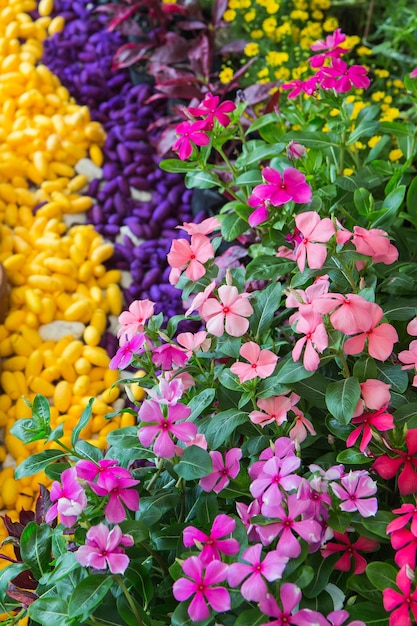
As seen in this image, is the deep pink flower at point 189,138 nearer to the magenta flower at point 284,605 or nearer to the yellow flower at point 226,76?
the magenta flower at point 284,605

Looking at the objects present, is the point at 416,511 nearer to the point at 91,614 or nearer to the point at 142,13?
the point at 91,614

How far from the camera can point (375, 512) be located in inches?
25.5

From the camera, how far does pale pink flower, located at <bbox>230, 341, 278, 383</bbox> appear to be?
2.42 feet

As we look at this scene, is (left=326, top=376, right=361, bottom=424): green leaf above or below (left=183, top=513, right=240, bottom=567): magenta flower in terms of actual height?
above

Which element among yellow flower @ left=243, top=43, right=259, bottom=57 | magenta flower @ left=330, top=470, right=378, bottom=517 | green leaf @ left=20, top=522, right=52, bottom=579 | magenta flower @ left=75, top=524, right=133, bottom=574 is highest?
yellow flower @ left=243, top=43, right=259, bottom=57

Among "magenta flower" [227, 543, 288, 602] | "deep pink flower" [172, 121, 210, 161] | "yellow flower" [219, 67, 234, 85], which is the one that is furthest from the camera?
"yellow flower" [219, 67, 234, 85]

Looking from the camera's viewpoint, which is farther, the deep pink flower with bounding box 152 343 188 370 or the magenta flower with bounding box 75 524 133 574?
the deep pink flower with bounding box 152 343 188 370

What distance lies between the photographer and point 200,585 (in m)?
0.58

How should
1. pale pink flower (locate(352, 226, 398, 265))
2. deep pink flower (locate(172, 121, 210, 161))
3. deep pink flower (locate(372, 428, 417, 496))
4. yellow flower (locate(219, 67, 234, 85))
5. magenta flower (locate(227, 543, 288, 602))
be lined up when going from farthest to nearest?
1. yellow flower (locate(219, 67, 234, 85))
2. deep pink flower (locate(172, 121, 210, 161))
3. pale pink flower (locate(352, 226, 398, 265))
4. deep pink flower (locate(372, 428, 417, 496))
5. magenta flower (locate(227, 543, 288, 602))

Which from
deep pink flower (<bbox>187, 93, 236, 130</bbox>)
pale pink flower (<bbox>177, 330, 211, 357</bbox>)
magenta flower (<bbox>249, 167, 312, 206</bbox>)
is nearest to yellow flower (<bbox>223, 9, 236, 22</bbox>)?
deep pink flower (<bbox>187, 93, 236, 130</bbox>)

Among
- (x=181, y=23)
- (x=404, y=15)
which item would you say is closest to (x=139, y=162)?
(x=181, y=23)

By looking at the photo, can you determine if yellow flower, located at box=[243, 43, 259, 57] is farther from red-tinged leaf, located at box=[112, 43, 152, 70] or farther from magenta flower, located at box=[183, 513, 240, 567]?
magenta flower, located at box=[183, 513, 240, 567]

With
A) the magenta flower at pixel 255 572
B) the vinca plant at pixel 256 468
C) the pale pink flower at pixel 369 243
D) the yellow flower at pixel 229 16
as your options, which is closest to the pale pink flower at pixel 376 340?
the vinca plant at pixel 256 468

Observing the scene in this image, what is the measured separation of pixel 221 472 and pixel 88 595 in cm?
18
